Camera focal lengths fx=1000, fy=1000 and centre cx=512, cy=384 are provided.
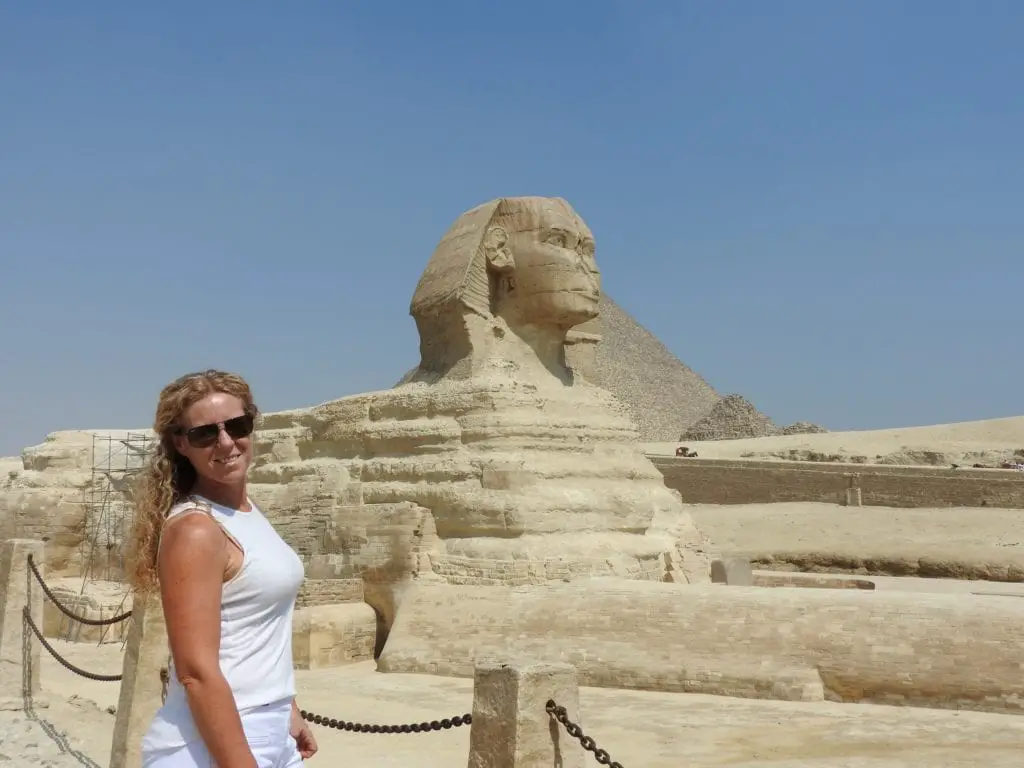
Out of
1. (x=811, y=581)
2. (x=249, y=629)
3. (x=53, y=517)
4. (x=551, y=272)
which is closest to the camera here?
(x=249, y=629)

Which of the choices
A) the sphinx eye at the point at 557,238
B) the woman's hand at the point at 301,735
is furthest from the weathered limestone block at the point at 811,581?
the woman's hand at the point at 301,735

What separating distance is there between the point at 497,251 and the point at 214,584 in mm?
Result: 8646

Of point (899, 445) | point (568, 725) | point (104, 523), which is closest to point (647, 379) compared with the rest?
point (899, 445)

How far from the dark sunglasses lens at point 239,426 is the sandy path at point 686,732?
13.9ft

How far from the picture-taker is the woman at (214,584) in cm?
252

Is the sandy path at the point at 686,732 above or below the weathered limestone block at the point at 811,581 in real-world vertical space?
below

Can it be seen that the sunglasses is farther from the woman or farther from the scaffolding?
the scaffolding

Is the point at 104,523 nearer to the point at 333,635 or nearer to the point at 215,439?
the point at 333,635

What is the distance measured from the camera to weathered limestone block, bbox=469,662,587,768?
13.0ft

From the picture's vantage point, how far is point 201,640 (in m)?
2.51

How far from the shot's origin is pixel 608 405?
38.5ft

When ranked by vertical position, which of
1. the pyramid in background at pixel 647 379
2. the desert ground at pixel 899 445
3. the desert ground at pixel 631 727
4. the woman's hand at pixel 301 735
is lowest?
the desert ground at pixel 631 727

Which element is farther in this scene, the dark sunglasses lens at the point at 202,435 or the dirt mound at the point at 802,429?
the dirt mound at the point at 802,429

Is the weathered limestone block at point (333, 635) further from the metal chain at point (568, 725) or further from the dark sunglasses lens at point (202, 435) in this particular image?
the dark sunglasses lens at point (202, 435)
